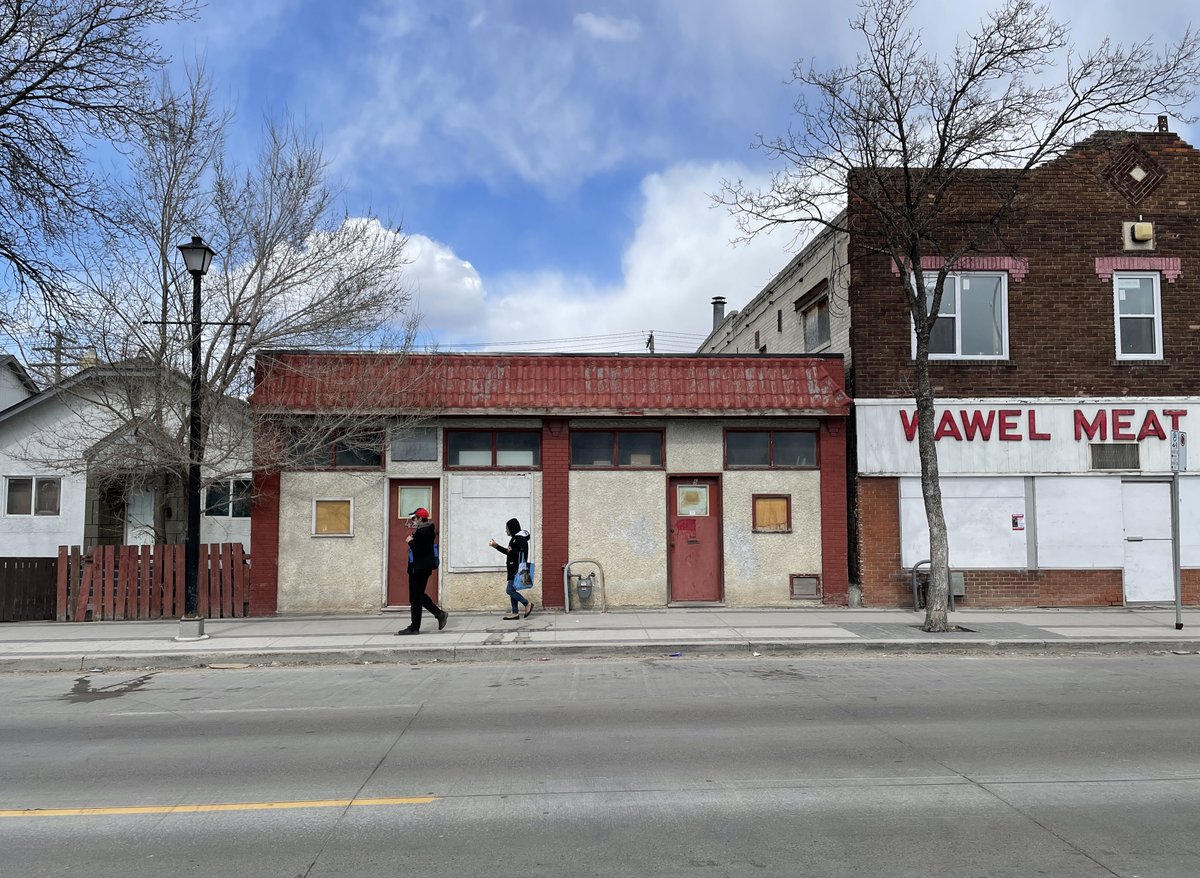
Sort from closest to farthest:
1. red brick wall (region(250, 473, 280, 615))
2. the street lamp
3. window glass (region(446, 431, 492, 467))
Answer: the street lamp < red brick wall (region(250, 473, 280, 615)) < window glass (region(446, 431, 492, 467))

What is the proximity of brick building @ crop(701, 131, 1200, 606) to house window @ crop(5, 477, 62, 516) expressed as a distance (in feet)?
55.2

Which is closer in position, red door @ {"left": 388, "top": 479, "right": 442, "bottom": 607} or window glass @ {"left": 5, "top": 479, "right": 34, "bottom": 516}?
red door @ {"left": 388, "top": 479, "right": 442, "bottom": 607}

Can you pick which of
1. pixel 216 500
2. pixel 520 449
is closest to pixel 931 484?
pixel 520 449

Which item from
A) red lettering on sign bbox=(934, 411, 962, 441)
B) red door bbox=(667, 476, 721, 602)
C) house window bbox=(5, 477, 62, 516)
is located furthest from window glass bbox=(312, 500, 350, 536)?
red lettering on sign bbox=(934, 411, 962, 441)

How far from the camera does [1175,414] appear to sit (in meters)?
15.6

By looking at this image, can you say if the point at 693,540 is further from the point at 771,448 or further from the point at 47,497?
the point at 47,497

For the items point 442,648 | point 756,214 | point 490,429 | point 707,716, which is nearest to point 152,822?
point 707,716

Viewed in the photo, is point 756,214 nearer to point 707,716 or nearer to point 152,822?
point 707,716

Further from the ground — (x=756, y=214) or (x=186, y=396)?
(x=756, y=214)

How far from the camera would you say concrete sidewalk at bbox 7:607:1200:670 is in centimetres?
1140

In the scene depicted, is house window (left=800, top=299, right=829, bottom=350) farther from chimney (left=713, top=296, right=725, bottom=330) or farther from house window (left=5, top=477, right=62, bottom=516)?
house window (left=5, top=477, right=62, bottom=516)

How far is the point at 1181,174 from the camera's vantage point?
15.9 m

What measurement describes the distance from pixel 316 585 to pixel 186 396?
12.3 feet

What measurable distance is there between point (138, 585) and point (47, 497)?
260 inches
